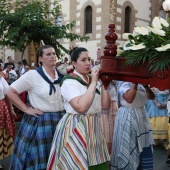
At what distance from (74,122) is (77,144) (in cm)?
20

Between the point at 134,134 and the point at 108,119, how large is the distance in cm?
100

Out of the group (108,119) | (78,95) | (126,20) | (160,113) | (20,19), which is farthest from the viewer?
(126,20)

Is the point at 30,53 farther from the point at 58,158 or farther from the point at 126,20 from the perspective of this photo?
the point at 58,158

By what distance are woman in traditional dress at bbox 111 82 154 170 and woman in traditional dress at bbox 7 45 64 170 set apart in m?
0.74

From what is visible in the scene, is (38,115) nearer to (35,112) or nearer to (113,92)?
(35,112)

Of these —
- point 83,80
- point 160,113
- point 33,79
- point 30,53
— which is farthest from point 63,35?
point 30,53

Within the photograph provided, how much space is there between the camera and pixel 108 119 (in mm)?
4754

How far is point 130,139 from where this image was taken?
3781 mm

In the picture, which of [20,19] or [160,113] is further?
[20,19]

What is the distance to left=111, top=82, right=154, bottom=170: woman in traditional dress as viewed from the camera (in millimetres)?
3764

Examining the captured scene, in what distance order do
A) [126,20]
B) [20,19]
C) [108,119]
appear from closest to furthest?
[108,119]
[20,19]
[126,20]

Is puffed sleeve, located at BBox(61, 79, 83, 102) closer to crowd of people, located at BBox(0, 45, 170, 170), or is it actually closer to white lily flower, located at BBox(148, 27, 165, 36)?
crowd of people, located at BBox(0, 45, 170, 170)

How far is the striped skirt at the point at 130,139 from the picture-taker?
3.77 metres

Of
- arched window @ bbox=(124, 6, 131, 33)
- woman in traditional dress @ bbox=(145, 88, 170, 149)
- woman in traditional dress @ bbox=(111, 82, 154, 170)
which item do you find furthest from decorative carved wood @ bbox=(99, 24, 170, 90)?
arched window @ bbox=(124, 6, 131, 33)
